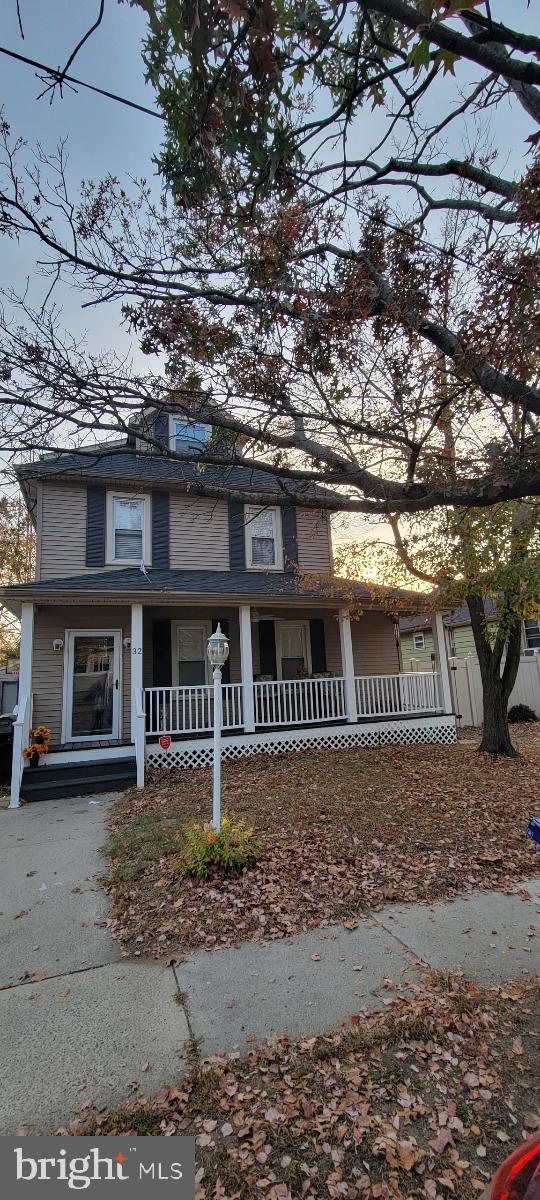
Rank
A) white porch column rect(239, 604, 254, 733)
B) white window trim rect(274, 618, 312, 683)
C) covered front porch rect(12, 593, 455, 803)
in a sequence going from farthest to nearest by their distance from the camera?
1. white window trim rect(274, 618, 312, 683)
2. white porch column rect(239, 604, 254, 733)
3. covered front porch rect(12, 593, 455, 803)

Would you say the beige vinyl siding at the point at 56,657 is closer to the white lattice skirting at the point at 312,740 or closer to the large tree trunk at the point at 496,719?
the white lattice skirting at the point at 312,740

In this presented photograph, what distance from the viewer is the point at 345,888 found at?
4449mm

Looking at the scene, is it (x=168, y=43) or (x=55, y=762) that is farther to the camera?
(x=55, y=762)

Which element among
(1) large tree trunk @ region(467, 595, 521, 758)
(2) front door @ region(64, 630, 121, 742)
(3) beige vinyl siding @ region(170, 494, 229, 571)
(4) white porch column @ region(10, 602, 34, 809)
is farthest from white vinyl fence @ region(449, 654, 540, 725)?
(4) white porch column @ region(10, 602, 34, 809)

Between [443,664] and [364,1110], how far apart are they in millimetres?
11223

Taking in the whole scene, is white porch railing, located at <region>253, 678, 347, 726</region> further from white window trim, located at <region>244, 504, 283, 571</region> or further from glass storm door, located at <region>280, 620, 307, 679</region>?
white window trim, located at <region>244, 504, 283, 571</region>

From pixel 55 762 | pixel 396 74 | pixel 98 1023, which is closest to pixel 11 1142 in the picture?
pixel 98 1023

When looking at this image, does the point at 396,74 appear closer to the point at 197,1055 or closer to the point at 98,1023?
the point at 197,1055

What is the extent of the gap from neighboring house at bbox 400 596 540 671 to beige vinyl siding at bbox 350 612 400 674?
4487 mm

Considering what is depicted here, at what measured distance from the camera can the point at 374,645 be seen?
45.9 ft

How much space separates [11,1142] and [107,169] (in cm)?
649

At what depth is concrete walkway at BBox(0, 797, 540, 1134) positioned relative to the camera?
8.19 ft

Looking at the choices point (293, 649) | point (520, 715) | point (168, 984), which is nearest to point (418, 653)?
point (520, 715)

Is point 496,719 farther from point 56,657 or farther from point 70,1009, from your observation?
point 70,1009
